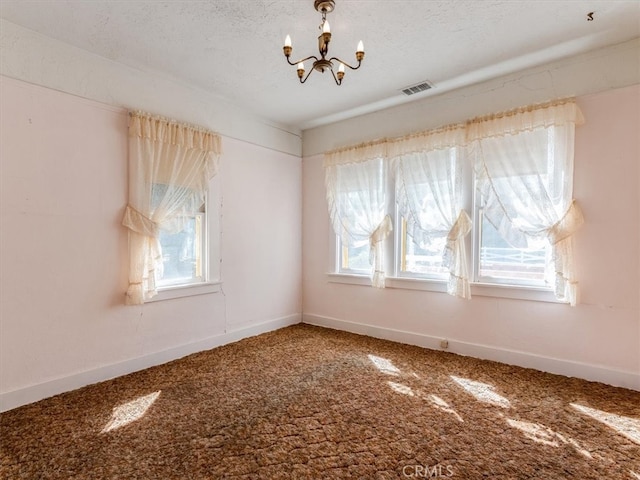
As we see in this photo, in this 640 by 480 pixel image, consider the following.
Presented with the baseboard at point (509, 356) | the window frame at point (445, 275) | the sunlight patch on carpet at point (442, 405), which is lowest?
the sunlight patch on carpet at point (442, 405)

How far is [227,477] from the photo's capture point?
174cm

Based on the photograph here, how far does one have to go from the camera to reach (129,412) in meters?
2.39

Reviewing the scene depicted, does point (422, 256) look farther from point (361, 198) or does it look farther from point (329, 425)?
point (329, 425)

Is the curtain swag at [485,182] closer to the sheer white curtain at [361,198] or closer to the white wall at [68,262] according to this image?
the sheer white curtain at [361,198]

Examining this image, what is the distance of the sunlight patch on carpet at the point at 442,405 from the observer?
237 cm

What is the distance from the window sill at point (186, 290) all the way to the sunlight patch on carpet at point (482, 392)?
105 inches

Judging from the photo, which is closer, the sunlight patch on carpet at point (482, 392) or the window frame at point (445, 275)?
the sunlight patch on carpet at point (482, 392)

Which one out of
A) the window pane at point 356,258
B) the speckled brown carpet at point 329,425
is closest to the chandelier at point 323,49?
the speckled brown carpet at point 329,425

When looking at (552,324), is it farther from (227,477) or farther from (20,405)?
(20,405)

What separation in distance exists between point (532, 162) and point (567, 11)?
1.18 metres

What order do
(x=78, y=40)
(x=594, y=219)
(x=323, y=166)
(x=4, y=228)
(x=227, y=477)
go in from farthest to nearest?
(x=323, y=166), (x=594, y=219), (x=78, y=40), (x=4, y=228), (x=227, y=477)

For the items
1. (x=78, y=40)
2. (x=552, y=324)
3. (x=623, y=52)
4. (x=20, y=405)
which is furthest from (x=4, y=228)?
(x=623, y=52)

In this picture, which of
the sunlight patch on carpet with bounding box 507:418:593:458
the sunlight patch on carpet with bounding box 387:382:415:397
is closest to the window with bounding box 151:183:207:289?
the sunlight patch on carpet with bounding box 387:382:415:397

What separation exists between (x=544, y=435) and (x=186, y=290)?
3.29 m
